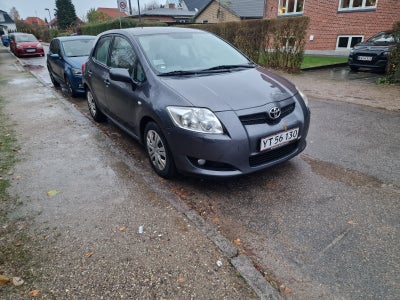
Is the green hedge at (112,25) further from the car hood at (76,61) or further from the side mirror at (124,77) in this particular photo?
the side mirror at (124,77)

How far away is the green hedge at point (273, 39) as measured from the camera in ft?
35.1

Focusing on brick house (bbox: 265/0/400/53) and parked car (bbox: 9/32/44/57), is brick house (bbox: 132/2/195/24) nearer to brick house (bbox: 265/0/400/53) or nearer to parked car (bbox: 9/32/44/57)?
parked car (bbox: 9/32/44/57)

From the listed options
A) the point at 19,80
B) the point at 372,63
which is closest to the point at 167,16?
the point at 19,80

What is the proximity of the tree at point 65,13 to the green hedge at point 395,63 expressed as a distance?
66.8 meters

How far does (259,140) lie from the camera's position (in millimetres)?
2994

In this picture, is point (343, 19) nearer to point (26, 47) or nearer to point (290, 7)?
point (290, 7)

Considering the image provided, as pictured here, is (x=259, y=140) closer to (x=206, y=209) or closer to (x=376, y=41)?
(x=206, y=209)

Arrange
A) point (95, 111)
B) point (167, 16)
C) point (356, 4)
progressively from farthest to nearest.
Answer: point (167, 16)
point (356, 4)
point (95, 111)

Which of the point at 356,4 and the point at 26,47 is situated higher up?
the point at 356,4

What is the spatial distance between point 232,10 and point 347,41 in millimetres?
19883

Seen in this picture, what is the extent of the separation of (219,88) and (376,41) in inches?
424

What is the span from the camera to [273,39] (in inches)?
460

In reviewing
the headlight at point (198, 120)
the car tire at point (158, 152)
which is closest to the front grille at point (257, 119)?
Result: the headlight at point (198, 120)

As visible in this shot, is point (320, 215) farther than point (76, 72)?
No
